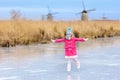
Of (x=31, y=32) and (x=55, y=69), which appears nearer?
(x=55, y=69)

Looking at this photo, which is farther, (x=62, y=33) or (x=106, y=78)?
(x=62, y=33)

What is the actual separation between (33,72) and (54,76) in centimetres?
88

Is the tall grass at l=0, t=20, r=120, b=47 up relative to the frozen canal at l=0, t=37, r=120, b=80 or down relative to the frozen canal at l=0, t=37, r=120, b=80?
up

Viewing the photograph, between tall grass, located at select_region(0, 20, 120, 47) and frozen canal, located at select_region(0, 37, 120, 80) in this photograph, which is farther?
tall grass, located at select_region(0, 20, 120, 47)

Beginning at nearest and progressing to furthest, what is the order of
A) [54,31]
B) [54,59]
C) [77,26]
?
[54,59] → [54,31] → [77,26]

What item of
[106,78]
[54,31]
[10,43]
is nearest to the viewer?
[106,78]

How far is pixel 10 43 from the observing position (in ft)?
62.1

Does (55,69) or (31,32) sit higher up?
(31,32)

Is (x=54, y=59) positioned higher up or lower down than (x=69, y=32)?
lower down

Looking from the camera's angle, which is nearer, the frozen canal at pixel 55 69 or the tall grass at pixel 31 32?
the frozen canal at pixel 55 69

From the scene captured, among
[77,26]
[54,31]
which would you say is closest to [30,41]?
[54,31]

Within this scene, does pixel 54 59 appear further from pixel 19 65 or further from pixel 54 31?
pixel 54 31

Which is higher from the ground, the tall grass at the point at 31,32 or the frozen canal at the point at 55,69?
the tall grass at the point at 31,32

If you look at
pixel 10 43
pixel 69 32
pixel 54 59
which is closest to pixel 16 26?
pixel 10 43
